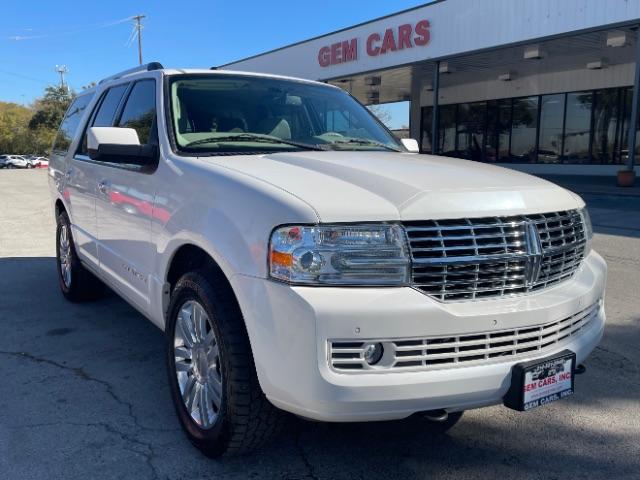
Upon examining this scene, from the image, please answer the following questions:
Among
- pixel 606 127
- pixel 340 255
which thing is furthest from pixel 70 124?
pixel 606 127

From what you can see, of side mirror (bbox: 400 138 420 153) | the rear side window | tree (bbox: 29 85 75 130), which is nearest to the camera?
side mirror (bbox: 400 138 420 153)

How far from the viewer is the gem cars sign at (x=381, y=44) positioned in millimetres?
19109

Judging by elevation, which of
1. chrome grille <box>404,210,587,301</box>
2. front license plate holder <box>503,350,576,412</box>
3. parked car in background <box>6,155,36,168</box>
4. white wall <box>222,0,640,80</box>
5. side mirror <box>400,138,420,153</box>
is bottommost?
parked car in background <box>6,155,36,168</box>

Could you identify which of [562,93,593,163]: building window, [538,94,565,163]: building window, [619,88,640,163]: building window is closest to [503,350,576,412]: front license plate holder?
[619,88,640,163]: building window

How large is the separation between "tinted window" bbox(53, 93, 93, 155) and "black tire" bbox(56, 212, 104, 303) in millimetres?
695

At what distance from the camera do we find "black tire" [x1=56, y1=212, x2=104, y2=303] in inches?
206

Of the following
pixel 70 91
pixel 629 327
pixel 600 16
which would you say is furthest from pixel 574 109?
pixel 70 91

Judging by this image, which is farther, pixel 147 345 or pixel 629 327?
pixel 629 327

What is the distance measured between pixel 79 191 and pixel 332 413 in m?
3.46

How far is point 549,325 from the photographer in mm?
2518

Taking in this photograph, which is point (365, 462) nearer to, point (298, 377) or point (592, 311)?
point (298, 377)

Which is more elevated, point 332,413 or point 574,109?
point 574,109

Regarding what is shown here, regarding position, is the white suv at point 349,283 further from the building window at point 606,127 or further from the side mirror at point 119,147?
the building window at point 606,127

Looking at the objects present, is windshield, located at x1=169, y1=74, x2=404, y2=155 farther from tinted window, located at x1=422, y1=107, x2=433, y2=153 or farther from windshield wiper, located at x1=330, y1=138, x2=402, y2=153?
tinted window, located at x1=422, y1=107, x2=433, y2=153
